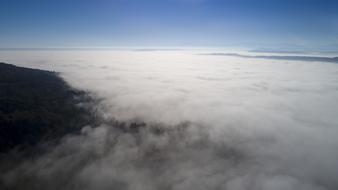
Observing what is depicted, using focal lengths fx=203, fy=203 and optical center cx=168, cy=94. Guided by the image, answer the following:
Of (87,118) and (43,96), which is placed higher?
(43,96)

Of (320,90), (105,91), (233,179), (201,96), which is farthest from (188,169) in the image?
(320,90)

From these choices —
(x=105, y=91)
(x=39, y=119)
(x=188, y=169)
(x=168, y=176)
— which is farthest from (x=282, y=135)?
(x=105, y=91)

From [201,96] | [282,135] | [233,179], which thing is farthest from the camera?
[201,96]

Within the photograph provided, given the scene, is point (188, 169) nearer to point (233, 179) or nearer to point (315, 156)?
point (233, 179)

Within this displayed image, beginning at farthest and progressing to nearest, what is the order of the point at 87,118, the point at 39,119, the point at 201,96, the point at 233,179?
the point at 201,96
the point at 87,118
the point at 39,119
the point at 233,179

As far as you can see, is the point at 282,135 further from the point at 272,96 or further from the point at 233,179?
the point at 272,96

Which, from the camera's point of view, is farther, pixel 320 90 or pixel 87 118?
pixel 320 90
